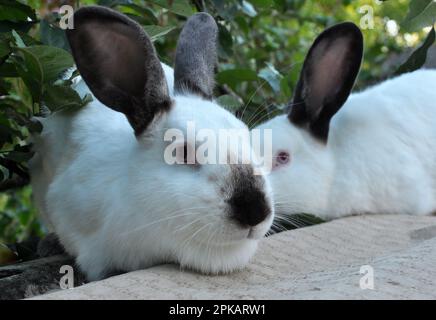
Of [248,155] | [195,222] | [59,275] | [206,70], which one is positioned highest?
[206,70]

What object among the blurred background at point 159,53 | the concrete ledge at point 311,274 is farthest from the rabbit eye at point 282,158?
the concrete ledge at point 311,274

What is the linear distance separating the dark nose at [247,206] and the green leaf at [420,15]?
6.01 ft

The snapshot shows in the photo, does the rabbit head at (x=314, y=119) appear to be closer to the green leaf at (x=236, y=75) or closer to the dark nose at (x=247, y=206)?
the green leaf at (x=236, y=75)

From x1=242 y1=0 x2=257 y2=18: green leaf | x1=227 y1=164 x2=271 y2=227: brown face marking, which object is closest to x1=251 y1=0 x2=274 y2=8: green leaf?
x1=242 y1=0 x2=257 y2=18: green leaf

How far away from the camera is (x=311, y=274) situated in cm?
233

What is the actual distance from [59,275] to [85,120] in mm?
607

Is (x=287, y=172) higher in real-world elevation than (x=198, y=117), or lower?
lower

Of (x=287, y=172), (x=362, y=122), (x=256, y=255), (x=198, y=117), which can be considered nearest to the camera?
(x=198, y=117)

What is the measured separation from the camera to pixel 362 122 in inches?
152

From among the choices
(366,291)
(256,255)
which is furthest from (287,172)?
(366,291)

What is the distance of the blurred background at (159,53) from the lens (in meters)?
2.78

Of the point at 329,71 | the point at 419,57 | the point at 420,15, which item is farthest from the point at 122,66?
the point at 419,57
